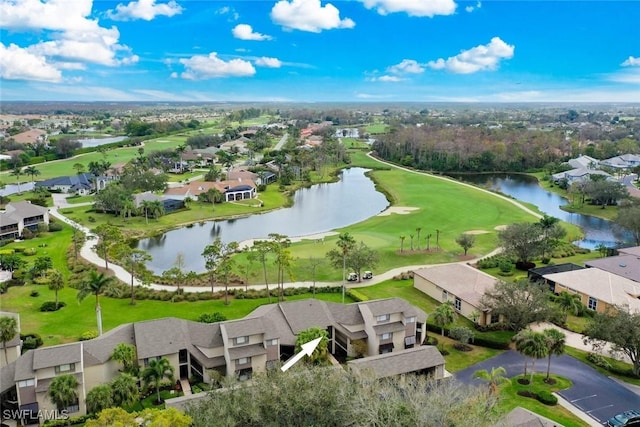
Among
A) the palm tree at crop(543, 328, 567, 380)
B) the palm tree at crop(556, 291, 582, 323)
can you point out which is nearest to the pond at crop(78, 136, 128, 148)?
the palm tree at crop(556, 291, 582, 323)

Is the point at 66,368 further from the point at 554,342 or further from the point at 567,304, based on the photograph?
the point at 567,304

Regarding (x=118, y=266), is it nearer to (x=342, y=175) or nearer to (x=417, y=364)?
(x=417, y=364)

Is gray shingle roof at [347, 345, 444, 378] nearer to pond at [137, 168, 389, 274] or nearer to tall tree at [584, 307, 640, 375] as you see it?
tall tree at [584, 307, 640, 375]

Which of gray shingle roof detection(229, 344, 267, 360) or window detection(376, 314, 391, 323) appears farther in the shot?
window detection(376, 314, 391, 323)

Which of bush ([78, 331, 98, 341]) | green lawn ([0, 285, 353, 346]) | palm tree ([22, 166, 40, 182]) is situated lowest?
green lawn ([0, 285, 353, 346])

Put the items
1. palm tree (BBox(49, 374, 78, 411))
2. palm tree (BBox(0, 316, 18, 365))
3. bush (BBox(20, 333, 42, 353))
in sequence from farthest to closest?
bush (BBox(20, 333, 42, 353)) < palm tree (BBox(0, 316, 18, 365)) < palm tree (BBox(49, 374, 78, 411))

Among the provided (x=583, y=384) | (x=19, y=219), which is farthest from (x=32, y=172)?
(x=583, y=384)

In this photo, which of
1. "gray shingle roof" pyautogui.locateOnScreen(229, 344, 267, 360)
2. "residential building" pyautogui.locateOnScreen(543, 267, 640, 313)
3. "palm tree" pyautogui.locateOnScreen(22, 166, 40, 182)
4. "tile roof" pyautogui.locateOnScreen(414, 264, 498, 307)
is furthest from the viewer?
"palm tree" pyautogui.locateOnScreen(22, 166, 40, 182)
